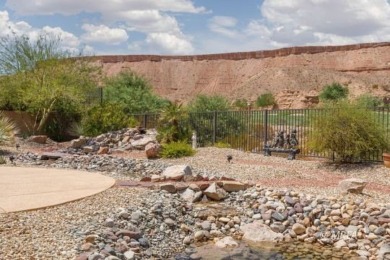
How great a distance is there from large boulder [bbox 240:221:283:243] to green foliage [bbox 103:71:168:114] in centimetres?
2121

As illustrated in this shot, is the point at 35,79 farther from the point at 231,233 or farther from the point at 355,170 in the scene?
the point at 231,233

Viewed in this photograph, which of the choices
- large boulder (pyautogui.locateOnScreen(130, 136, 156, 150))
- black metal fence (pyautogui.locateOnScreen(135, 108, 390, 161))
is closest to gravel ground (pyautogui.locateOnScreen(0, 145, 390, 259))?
large boulder (pyautogui.locateOnScreen(130, 136, 156, 150))

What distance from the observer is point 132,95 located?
35.8 metres

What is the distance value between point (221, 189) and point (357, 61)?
89.8 m

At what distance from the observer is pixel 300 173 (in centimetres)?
1557

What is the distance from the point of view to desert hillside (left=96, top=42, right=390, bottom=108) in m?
84.9

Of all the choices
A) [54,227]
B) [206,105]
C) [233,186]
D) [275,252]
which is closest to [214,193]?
[233,186]

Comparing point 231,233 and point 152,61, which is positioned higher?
point 152,61

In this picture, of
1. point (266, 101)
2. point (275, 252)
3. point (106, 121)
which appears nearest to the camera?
point (275, 252)

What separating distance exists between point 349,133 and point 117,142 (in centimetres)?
1017

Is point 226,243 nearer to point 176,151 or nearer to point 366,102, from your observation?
point 176,151

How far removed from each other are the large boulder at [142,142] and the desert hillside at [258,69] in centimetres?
6058

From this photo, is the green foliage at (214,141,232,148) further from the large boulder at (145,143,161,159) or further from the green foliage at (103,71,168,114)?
the green foliage at (103,71,168,114)

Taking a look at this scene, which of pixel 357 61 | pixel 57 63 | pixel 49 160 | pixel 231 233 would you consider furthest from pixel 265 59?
pixel 231 233
